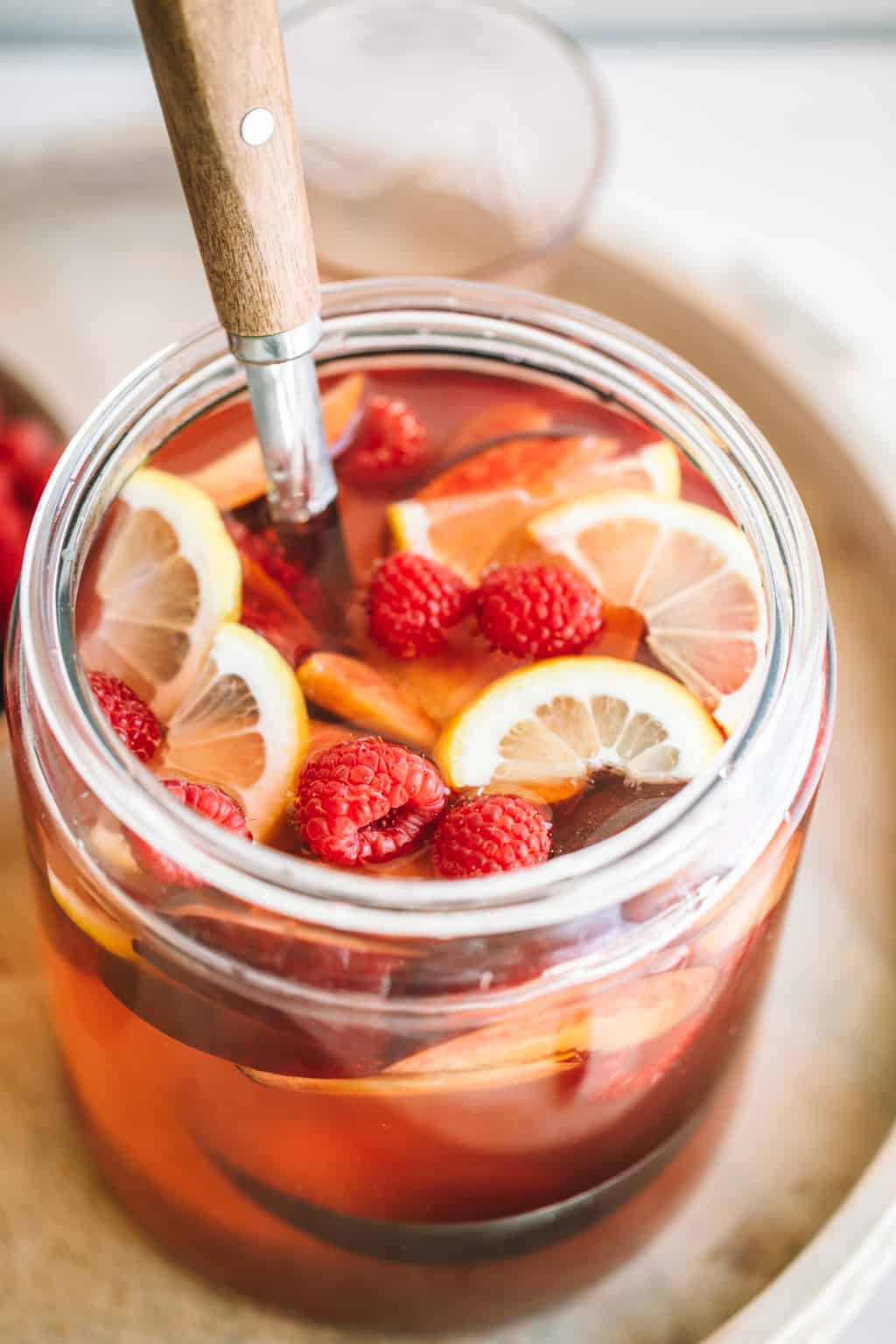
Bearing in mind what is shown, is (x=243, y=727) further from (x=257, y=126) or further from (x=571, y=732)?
(x=257, y=126)

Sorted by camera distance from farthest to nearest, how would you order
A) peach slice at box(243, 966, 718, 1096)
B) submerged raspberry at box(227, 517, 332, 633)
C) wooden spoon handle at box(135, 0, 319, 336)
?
submerged raspberry at box(227, 517, 332, 633)
peach slice at box(243, 966, 718, 1096)
wooden spoon handle at box(135, 0, 319, 336)

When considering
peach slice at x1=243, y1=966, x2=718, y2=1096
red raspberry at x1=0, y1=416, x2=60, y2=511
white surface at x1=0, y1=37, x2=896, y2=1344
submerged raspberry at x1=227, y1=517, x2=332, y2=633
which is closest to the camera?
peach slice at x1=243, y1=966, x2=718, y2=1096

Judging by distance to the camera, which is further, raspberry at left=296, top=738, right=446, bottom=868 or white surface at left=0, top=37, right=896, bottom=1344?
white surface at left=0, top=37, right=896, bottom=1344

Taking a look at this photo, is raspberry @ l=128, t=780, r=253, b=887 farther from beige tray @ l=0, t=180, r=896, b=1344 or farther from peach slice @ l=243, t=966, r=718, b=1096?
beige tray @ l=0, t=180, r=896, b=1344

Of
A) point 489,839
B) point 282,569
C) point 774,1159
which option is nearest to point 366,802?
point 489,839

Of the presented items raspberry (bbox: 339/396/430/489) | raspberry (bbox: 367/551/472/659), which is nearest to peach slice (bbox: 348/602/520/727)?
raspberry (bbox: 367/551/472/659)

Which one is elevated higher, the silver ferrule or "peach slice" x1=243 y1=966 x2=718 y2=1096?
the silver ferrule

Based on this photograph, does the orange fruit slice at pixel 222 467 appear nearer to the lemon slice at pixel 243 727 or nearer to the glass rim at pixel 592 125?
the lemon slice at pixel 243 727
